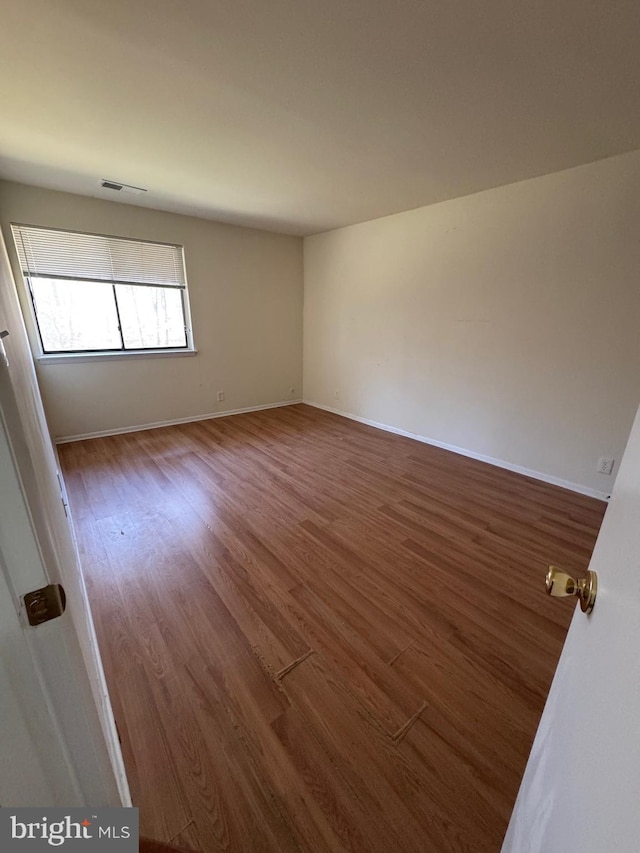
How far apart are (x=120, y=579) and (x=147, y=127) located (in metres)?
2.63

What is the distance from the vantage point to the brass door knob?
1.76 ft

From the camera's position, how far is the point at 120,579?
1808 mm

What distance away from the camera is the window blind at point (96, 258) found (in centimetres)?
309

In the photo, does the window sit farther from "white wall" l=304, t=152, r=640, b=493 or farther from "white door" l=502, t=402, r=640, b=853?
"white door" l=502, t=402, r=640, b=853

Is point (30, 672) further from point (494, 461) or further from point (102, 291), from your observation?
point (102, 291)

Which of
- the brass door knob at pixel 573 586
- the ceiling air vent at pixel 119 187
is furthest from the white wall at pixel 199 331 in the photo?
the brass door knob at pixel 573 586

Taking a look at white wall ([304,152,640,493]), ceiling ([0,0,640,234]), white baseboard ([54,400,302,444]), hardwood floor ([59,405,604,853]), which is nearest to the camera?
hardwood floor ([59,405,604,853])

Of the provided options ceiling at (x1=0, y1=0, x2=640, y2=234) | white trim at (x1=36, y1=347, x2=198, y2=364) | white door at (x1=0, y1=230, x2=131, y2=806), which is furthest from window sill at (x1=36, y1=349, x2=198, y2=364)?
white door at (x1=0, y1=230, x2=131, y2=806)

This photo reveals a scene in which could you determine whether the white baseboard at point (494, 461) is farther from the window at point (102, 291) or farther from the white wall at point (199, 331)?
the window at point (102, 291)

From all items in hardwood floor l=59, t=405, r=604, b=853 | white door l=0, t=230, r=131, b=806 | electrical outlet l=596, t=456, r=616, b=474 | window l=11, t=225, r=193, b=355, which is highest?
window l=11, t=225, r=193, b=355

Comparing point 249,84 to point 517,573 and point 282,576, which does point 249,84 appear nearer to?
point 282,576

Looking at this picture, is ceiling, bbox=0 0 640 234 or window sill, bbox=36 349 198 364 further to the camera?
window sill, bbox=36 349 198 364

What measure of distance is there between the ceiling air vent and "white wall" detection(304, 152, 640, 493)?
7.50 ft

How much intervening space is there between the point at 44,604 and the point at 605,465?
133 inches
